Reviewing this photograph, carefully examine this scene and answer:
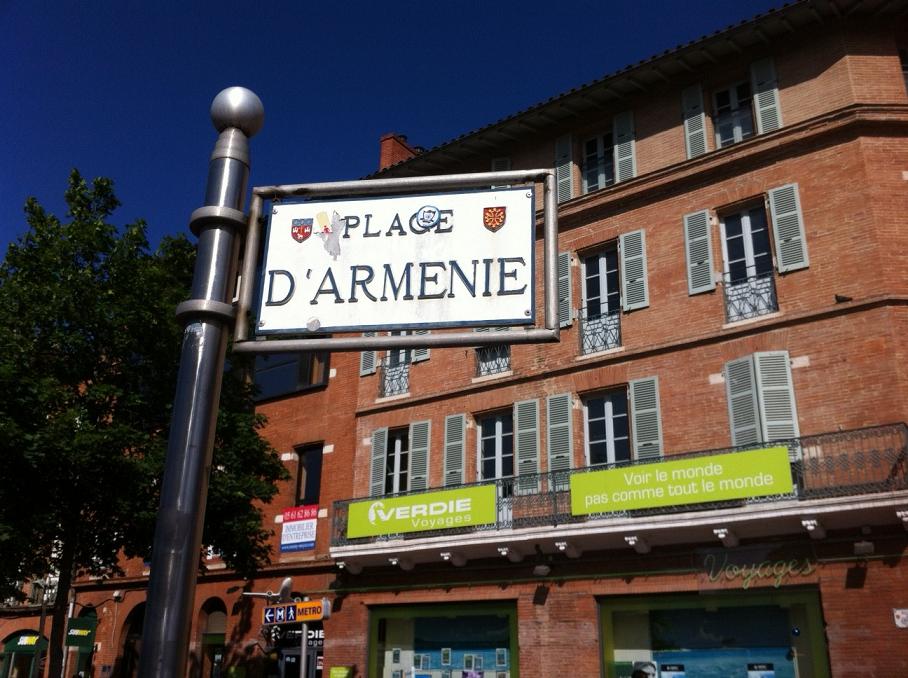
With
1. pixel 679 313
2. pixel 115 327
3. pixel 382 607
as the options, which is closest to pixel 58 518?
pixel 115 327

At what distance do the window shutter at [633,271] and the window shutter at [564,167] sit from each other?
215 cm

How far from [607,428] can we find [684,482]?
2753 mm

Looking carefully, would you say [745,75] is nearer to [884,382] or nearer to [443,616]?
[884,382]

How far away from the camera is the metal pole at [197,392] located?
2.82 metres

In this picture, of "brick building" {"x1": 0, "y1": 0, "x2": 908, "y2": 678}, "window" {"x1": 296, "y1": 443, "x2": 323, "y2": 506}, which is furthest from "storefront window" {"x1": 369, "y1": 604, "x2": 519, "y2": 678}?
"window" {"x1": 296, "y1": 443, "x2": 323, "y2": 506}

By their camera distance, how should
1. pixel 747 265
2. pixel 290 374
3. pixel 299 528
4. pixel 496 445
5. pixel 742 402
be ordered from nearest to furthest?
pixel 742 402 → pixel 747 265 → pixel 496 445 → pixel 299 528 → pixel 290 374

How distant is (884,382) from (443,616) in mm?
10358

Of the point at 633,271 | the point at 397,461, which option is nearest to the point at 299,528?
the point at 397,461

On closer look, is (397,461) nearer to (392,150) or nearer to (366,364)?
(366,364)

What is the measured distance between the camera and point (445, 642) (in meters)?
19.8

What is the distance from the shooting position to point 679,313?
1833cm

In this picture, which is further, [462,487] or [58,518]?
[462,487]

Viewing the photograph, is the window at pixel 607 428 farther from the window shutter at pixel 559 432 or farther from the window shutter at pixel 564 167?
the window shutter at pixel 564 167

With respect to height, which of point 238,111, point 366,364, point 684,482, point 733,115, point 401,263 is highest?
point 733,115
